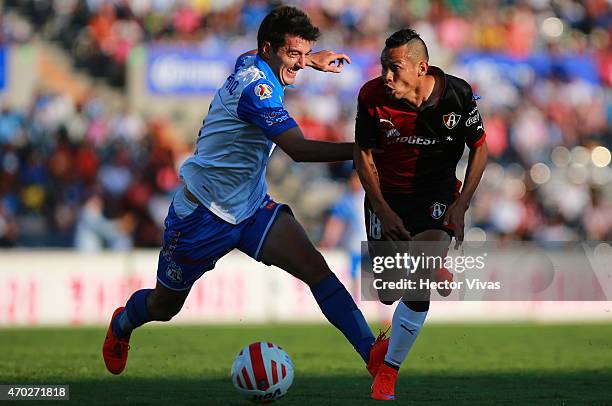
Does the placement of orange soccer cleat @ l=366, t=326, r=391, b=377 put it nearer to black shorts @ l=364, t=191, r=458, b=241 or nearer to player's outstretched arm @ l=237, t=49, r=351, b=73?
black shorts @ l=364, t=191, r=458, b=241

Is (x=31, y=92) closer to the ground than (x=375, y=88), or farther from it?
closer to the ground

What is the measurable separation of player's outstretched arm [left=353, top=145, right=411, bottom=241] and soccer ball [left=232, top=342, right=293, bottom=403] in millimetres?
1194

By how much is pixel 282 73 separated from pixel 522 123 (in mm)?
15331

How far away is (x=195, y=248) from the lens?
8.67m

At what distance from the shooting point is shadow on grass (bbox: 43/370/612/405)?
8203 mm

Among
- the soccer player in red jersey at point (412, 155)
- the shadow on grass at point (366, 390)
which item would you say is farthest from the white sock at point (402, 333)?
the shadow on grass at point (366, 390)

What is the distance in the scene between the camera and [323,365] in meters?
11.4

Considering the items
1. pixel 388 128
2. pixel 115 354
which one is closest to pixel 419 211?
pixel 388 128

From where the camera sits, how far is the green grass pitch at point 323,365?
855cm

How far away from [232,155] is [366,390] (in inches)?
82.8

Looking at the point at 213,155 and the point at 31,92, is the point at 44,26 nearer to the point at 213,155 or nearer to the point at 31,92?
the point at 31,92

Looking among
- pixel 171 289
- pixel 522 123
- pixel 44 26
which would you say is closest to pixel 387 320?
pixel 522 123

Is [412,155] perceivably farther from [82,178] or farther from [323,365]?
[82,178]

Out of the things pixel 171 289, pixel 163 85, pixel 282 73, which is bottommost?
pixel 163 85
